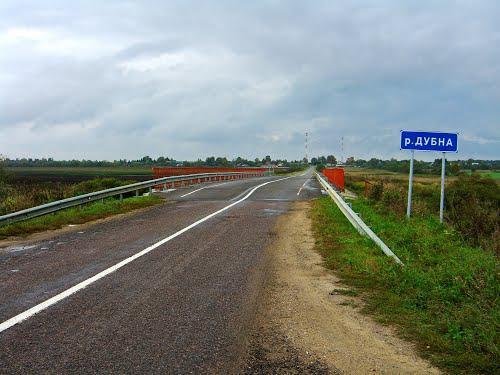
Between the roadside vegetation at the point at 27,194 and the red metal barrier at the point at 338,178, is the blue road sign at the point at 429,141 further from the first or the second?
the roadside vegetation at the point at 27,194

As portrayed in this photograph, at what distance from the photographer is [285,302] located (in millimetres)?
6379

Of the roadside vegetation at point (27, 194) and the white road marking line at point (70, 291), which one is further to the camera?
the roadside vegetation at point (27, 194)

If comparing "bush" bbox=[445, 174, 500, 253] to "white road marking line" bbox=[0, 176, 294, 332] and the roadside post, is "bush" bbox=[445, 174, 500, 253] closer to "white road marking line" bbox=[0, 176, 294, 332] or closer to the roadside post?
the roadside post

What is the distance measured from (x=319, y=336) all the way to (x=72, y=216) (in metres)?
12.0

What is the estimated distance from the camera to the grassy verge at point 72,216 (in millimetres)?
12684

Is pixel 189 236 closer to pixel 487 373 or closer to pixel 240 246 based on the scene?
pixel 240 246

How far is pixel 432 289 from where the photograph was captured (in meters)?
6.69

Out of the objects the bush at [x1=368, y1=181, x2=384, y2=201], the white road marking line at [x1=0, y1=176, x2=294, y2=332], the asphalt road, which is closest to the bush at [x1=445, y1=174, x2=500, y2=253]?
the bush at [x1=368, y1=181, x2=384, y2=201]

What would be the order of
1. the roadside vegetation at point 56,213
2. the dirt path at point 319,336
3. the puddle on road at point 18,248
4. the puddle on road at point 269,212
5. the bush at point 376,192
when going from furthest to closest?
the bush at point 376,192
the puddle on road at point 269,212
the roadside vegetation at point 56,213
the puddle on road at point 18,248
the dirt path at point 319,336

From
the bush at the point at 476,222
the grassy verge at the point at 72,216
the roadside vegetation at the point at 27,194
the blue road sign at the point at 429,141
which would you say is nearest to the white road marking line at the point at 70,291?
the grassy verge at the point at 72,216

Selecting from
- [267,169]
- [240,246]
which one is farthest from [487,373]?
[267,169]

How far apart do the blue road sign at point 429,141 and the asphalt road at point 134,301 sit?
552 centimetres

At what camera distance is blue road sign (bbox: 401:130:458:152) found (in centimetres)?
1380

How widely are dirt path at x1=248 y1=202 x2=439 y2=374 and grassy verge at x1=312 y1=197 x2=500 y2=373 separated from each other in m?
0.28
